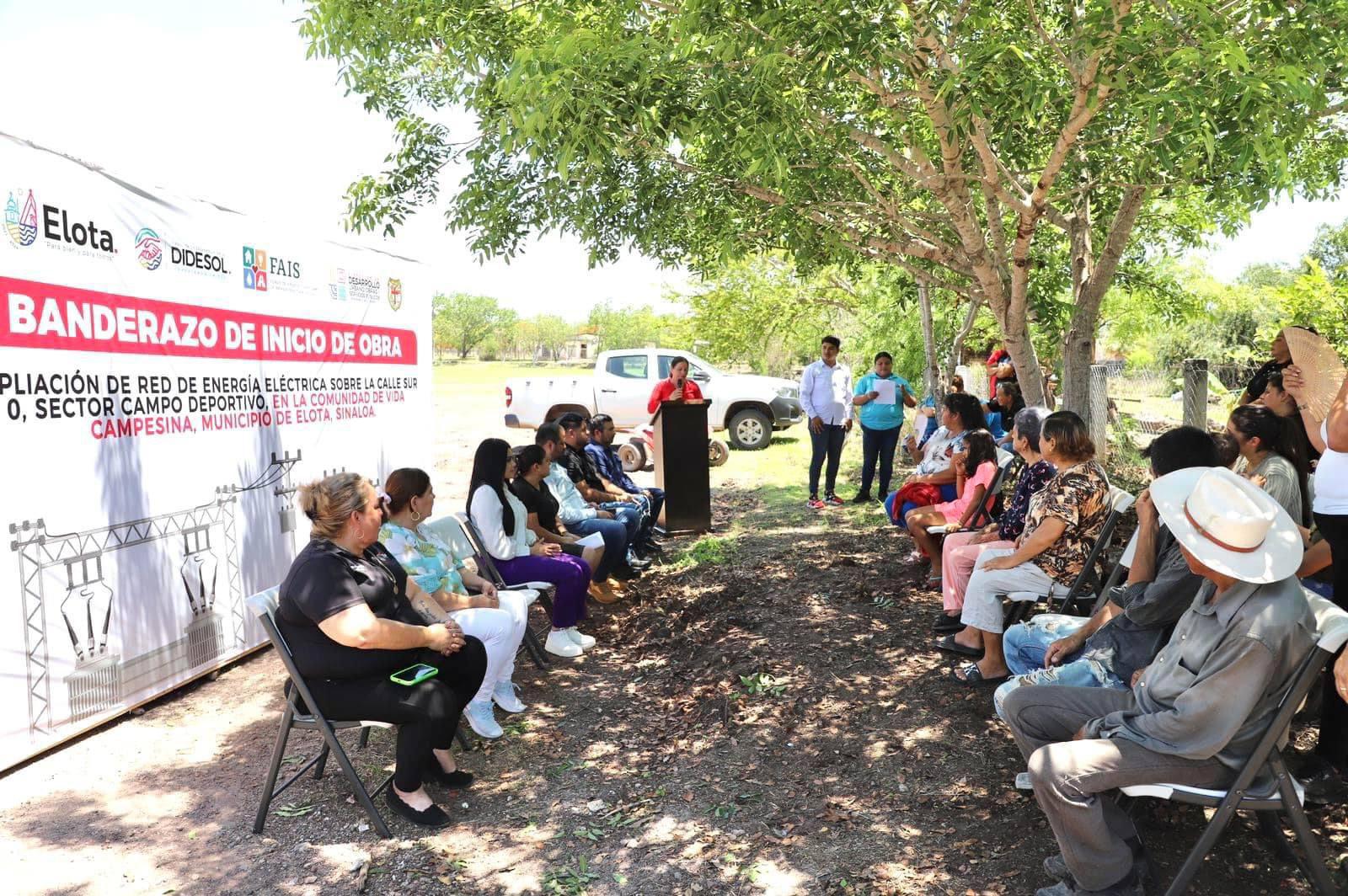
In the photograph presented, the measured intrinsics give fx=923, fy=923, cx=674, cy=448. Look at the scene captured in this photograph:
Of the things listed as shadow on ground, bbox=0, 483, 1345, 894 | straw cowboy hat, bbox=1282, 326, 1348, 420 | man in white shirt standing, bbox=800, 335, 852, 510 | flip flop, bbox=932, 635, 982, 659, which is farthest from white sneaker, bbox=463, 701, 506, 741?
man in white shirt standing, bbox=800, 335, 852, 510

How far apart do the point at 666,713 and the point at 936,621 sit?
1946 millimetres

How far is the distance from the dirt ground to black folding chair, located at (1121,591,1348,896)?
390mm

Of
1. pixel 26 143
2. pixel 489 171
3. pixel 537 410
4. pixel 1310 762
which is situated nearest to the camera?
pixel 1310 762

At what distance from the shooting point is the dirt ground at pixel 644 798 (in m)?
3.22

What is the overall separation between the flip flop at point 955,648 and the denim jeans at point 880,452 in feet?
16.1

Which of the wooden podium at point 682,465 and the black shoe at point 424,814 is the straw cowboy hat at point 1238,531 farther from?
the wooden podium at point 682,465

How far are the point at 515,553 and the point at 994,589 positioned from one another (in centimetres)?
276

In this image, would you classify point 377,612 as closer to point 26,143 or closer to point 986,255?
point 26,143

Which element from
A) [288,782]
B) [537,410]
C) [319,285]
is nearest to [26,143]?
[319,285]

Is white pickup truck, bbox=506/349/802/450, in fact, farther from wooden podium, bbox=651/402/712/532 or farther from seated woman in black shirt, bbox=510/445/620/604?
seated woman in black shirt, bbox=510/445/620/604

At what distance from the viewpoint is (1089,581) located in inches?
182

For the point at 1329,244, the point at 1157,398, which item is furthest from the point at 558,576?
the point at 1329,244

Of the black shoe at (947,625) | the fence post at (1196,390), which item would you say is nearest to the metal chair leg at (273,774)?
the black shoe at (947,625)

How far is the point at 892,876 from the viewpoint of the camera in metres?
3.14
